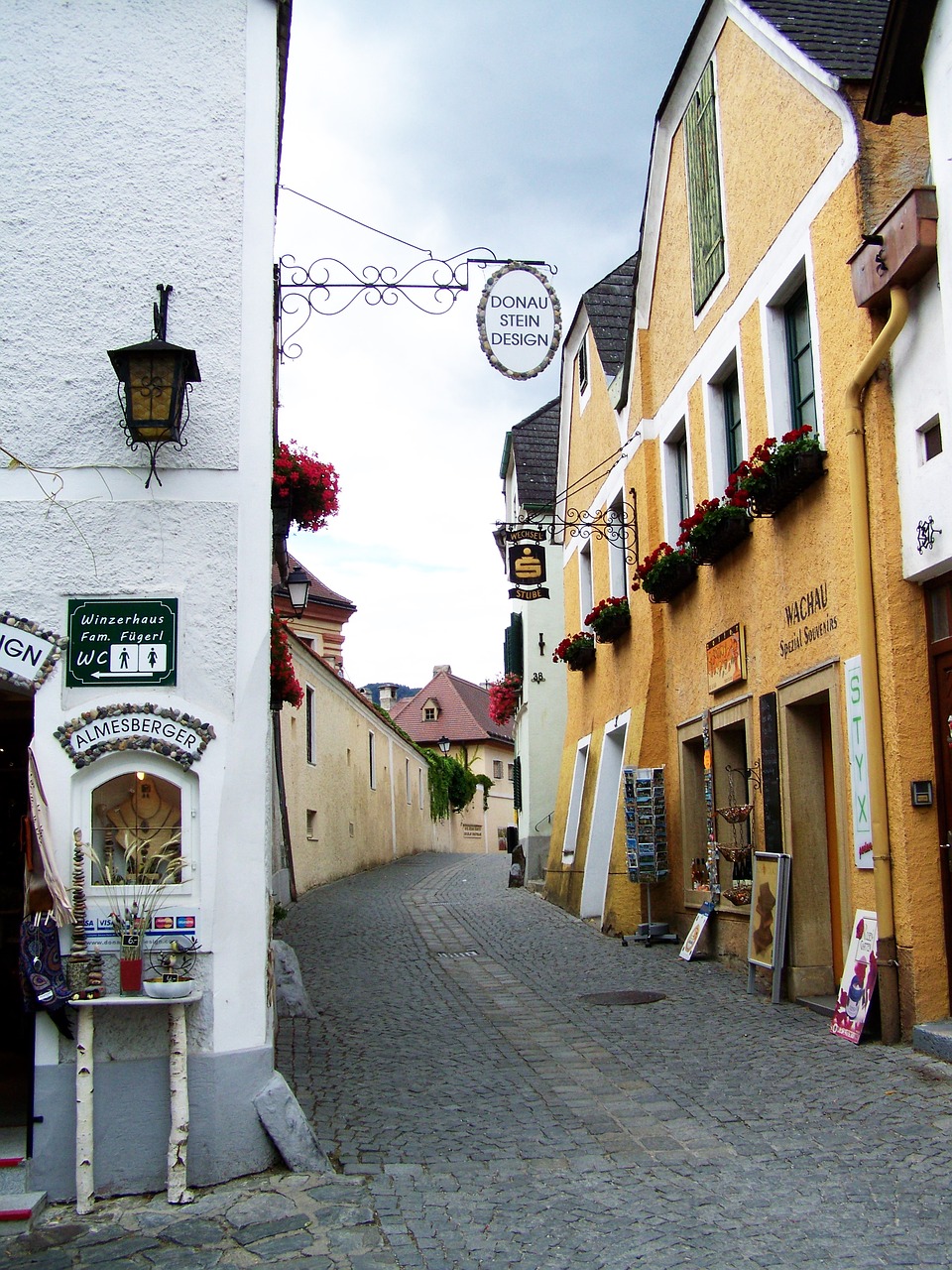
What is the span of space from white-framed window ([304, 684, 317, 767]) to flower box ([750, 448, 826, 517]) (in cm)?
1388

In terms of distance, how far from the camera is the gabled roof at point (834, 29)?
929cm

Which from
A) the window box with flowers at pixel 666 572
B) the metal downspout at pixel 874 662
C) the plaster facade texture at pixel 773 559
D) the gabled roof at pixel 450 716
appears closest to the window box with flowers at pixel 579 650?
the plaster facade texture at pixel 773 559

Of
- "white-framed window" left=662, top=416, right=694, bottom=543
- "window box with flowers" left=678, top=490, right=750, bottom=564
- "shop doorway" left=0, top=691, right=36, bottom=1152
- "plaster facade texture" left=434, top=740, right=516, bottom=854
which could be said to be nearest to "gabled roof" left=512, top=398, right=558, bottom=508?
"white-framed window" left=662, top=416, right=694, bottom=543

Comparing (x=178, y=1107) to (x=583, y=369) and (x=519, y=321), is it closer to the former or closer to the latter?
(x=519, y=321)

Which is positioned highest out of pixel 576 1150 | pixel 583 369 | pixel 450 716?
pixel 583 369

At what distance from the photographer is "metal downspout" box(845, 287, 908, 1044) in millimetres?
7934

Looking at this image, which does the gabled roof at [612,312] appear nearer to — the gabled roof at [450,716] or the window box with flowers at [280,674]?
the window box with flowers at [280,674]

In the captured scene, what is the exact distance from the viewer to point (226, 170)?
6.76 m

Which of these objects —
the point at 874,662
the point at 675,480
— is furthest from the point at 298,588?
the point at 874,662

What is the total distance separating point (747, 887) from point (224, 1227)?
6.58 metres

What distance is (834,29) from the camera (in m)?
10.2

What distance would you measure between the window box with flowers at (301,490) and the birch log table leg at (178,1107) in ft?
19.7

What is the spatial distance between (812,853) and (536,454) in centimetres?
1784

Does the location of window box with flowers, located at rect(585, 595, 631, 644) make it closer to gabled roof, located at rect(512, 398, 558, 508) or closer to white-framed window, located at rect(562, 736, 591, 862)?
white-framed window, located at rect(562, 736, 591, 862)
